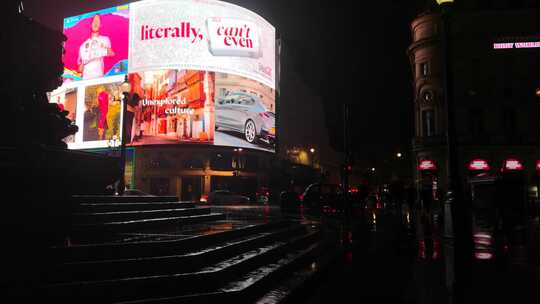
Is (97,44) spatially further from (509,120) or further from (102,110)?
(509,120)

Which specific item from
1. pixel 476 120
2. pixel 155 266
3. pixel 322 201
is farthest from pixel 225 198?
pixel 155 266

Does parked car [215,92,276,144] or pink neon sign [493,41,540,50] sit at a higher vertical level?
pink neon sign [493,41,540,50]

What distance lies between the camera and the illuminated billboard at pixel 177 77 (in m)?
46.9

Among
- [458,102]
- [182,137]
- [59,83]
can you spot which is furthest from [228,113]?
[59,83]

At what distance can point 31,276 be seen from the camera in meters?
4.55

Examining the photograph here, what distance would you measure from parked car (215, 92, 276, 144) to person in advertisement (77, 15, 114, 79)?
52.7 feet

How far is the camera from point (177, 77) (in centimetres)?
4672

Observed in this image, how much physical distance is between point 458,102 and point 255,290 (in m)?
39.6

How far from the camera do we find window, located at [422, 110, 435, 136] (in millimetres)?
40969

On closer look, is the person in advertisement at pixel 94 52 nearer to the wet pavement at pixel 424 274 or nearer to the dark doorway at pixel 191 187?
the dark doorway at pixel 191 187

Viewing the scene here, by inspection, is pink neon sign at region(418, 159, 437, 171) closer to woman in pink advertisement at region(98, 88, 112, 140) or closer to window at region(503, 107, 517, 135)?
window at region(503, 107, 517, 135)

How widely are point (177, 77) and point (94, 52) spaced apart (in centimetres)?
1353

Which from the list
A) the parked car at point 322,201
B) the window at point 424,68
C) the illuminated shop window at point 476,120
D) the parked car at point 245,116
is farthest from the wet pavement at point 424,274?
the parked car at point 245,116

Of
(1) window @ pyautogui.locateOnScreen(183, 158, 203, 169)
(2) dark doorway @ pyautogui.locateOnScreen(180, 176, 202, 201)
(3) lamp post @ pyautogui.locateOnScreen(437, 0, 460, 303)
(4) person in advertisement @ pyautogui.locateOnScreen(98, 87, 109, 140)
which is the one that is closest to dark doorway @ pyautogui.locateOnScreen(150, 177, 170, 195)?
(2) dark doorway @ pyautogui.locateOnScreen(180, 176, 202, 201)
